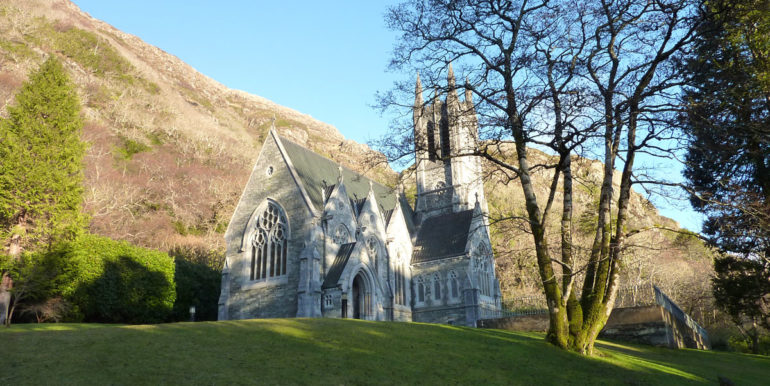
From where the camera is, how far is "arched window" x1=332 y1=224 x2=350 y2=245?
2802cm

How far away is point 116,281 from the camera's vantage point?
25156mm

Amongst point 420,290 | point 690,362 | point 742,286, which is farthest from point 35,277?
point 742,286

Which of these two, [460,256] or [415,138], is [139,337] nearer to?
[415,138]

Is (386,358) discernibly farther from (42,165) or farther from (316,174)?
(316,174)

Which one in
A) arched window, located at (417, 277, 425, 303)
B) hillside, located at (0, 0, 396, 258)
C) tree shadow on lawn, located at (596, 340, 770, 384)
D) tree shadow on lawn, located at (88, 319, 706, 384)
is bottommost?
tree shadow on lawn, located at (596, 340, 770, 384)

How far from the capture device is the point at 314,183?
30.2 metres

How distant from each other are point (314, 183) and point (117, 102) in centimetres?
5197

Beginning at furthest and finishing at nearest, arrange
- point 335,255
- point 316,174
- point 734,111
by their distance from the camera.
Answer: point 316,174, point 335,255, point 734,111

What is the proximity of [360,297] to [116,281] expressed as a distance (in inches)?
522

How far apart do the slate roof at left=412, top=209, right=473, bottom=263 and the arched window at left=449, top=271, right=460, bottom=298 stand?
1.36 meters

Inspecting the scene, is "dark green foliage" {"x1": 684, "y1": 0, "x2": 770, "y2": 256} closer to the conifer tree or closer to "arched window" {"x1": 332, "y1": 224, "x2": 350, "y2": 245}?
"arched window" {"x1": 332, "y1": 224, "x2": 350, "y2": 245}

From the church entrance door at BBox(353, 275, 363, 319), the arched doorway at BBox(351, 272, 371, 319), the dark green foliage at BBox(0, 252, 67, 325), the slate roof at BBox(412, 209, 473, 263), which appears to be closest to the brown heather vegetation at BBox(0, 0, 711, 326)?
the slate roof at BBox(412, 209, 473, 263)

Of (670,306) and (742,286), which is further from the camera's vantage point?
(742,286)

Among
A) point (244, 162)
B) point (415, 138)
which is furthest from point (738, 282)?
point (244, 162)
